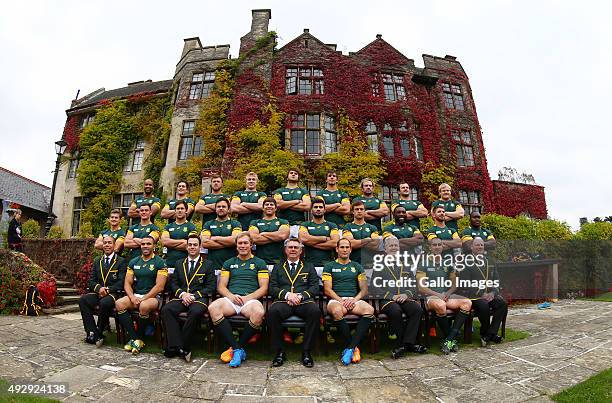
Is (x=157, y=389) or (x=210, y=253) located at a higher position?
(x=210, y=253)

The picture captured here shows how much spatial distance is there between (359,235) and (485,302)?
7.43 feet

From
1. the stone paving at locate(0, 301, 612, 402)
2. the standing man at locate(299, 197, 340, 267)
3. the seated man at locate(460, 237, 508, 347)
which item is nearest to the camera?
the stone paving at locate(0, 301, 612, 402)

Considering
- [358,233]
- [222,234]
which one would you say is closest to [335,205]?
[358,233]

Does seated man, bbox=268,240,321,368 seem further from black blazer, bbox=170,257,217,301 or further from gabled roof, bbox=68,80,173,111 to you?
gabled roof, bbox=68,80,173,111

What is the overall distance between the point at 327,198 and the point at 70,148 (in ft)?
72.1

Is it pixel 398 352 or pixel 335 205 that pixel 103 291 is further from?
pixel 398 352

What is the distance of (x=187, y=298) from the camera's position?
18.8ft

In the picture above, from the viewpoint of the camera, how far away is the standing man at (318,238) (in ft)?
22.0

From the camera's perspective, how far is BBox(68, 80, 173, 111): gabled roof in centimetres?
2415

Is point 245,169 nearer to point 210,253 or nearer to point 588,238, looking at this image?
point 210,253

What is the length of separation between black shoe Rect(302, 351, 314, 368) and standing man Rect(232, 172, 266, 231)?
118 inches

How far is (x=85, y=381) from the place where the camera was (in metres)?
4.75

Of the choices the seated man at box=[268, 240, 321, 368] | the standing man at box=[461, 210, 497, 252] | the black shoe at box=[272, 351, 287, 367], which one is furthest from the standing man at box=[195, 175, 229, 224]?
the standing man at box=[461, 210, 497, 252]

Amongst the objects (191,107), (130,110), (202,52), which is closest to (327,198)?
(191,107)
